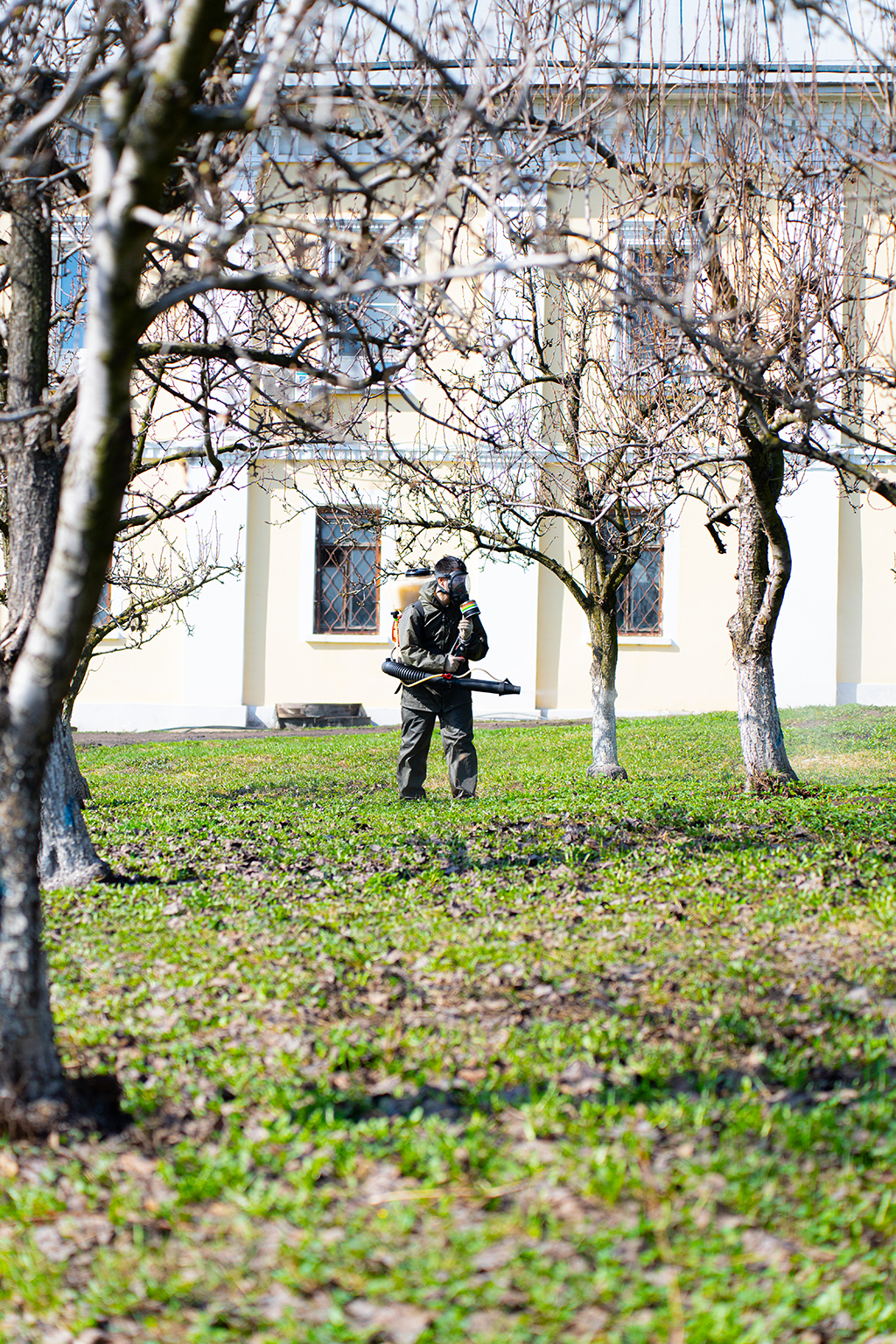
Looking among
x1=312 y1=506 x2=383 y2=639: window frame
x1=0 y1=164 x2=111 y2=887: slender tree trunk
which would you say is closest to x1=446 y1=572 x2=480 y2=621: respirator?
x1=0 y1=164 x2=111 y2=887: slender tree trunk

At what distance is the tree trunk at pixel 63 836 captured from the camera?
5930mm

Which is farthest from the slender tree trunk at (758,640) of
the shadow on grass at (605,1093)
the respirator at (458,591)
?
the shadow on grass at (605,1093)

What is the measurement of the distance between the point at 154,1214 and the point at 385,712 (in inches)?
609

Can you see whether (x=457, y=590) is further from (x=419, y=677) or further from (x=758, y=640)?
(x=758, y=640)

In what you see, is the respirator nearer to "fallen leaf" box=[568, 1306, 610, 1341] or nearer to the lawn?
the lawn

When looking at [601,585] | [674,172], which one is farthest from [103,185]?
[601,585]

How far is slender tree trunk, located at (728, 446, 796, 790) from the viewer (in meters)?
8.71

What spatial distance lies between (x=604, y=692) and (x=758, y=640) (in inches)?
91.9

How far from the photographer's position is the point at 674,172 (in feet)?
24.6

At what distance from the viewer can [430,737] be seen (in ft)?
30.5

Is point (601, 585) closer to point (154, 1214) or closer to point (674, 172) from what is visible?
point (674, 172)

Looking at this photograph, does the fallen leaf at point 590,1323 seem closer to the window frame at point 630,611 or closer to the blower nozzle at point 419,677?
the blower nozzle at point 419,677

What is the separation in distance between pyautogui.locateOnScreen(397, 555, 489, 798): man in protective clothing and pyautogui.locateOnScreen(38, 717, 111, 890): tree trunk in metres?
3.67

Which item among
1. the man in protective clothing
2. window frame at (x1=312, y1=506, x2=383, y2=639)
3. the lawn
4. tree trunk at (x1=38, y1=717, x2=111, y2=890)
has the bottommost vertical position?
the lawn
